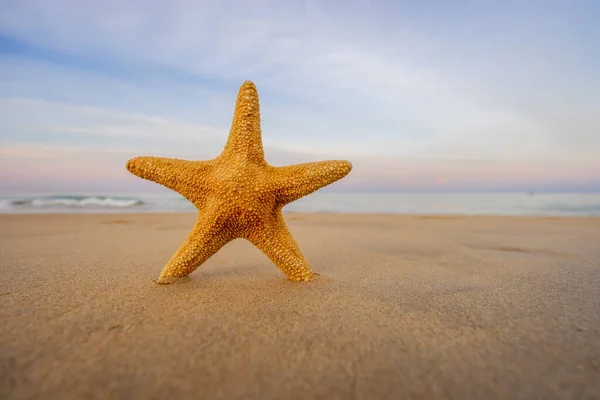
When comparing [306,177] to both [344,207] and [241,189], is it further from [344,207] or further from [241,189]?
[344,207]

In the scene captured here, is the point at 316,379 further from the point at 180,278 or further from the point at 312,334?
the point at 180,278

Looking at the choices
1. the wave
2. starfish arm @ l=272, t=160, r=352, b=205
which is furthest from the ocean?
starfish arm @ l=272, t=160, r=352, b=205

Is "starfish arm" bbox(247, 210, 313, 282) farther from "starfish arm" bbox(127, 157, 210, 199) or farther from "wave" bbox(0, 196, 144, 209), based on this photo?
"wave" bbox(0, 196, 144, 209)

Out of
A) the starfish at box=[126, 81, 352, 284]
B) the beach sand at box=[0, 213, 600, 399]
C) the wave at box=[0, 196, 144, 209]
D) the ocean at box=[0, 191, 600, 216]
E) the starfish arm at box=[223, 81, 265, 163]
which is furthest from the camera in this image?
the wave at box=[0, 196, 144, 209]

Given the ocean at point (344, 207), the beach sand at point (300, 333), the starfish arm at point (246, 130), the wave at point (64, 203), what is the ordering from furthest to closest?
the wave at point (64, 203) → the ocean at point (344, 207) → the starfish arm at point (246, 130) → the beach sand at point (300, 333)

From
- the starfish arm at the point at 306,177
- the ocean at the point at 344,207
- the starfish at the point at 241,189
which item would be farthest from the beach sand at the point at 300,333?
the ocean at the point at 344,207

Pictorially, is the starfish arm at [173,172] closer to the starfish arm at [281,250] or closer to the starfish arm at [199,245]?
the starfish arm at [199,245]

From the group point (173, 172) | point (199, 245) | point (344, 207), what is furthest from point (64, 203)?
point (199, 245)

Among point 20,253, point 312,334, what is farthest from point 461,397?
point 20,253
